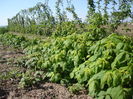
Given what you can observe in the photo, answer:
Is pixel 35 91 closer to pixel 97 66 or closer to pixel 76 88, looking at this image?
pixel 76 88

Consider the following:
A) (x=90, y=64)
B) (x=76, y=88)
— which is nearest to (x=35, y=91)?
(x=76, y=88)

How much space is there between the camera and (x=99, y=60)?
342 centimetres

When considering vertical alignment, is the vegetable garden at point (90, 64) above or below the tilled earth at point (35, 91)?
above

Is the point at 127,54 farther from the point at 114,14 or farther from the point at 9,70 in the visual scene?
the point at 114,14

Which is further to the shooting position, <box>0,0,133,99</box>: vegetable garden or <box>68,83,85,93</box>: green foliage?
<box>68,83,85,93</box>: green foliage

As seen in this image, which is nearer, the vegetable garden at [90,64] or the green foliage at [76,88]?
the vegetable garden at [90,64]

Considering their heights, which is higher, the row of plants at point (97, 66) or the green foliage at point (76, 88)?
the row of plants at point (97, 66)

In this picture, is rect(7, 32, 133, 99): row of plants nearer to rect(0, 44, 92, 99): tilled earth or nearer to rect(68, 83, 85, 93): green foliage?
rect(68, 83, 85, 93): green foliage

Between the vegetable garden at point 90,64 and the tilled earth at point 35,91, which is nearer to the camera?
the vegetable garden at point 90,64

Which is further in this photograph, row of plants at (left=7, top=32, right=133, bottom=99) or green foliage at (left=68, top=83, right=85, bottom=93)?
green foliage at (left=68, top=83, right=85, bottom=93)

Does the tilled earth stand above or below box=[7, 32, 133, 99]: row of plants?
below

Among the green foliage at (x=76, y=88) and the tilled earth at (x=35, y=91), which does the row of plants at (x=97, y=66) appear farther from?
the tilled earth at (x=35, y=91)

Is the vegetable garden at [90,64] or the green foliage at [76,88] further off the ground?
the vegetable garden at [90,64]

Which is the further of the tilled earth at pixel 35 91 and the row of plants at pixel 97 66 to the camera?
the tilled earth at pixel 35 91
